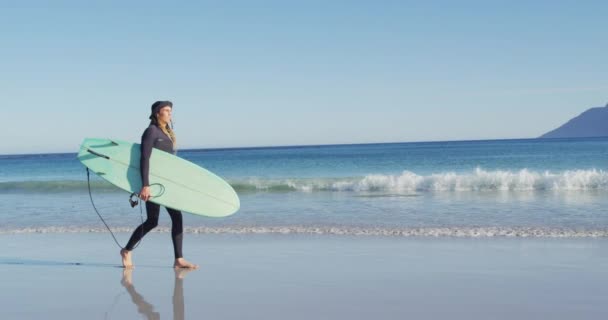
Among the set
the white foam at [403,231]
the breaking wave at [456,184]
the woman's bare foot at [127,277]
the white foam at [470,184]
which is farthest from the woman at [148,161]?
the white foam at [470,184]

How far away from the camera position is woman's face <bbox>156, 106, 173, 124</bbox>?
568 cm

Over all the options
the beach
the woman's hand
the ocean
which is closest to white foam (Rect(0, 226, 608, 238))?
the ocean

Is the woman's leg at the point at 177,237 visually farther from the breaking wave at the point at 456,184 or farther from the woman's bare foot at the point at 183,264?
the breaking wave at the point at 456,184

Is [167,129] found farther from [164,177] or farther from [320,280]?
[320,280]

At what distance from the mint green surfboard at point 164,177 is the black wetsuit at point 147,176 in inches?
4.0

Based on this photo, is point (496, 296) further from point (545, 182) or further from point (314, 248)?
point (545, 182)

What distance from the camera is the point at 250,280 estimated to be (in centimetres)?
528

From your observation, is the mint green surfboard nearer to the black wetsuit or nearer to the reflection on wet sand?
the black wetsuit

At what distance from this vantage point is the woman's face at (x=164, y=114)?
568cm

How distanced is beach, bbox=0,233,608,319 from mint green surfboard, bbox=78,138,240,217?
60 cm

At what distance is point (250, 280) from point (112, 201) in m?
9.62

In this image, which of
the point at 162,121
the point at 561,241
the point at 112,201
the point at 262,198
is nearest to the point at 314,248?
the point at 162,121

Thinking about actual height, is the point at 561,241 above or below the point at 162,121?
below

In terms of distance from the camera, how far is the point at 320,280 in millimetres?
5199
